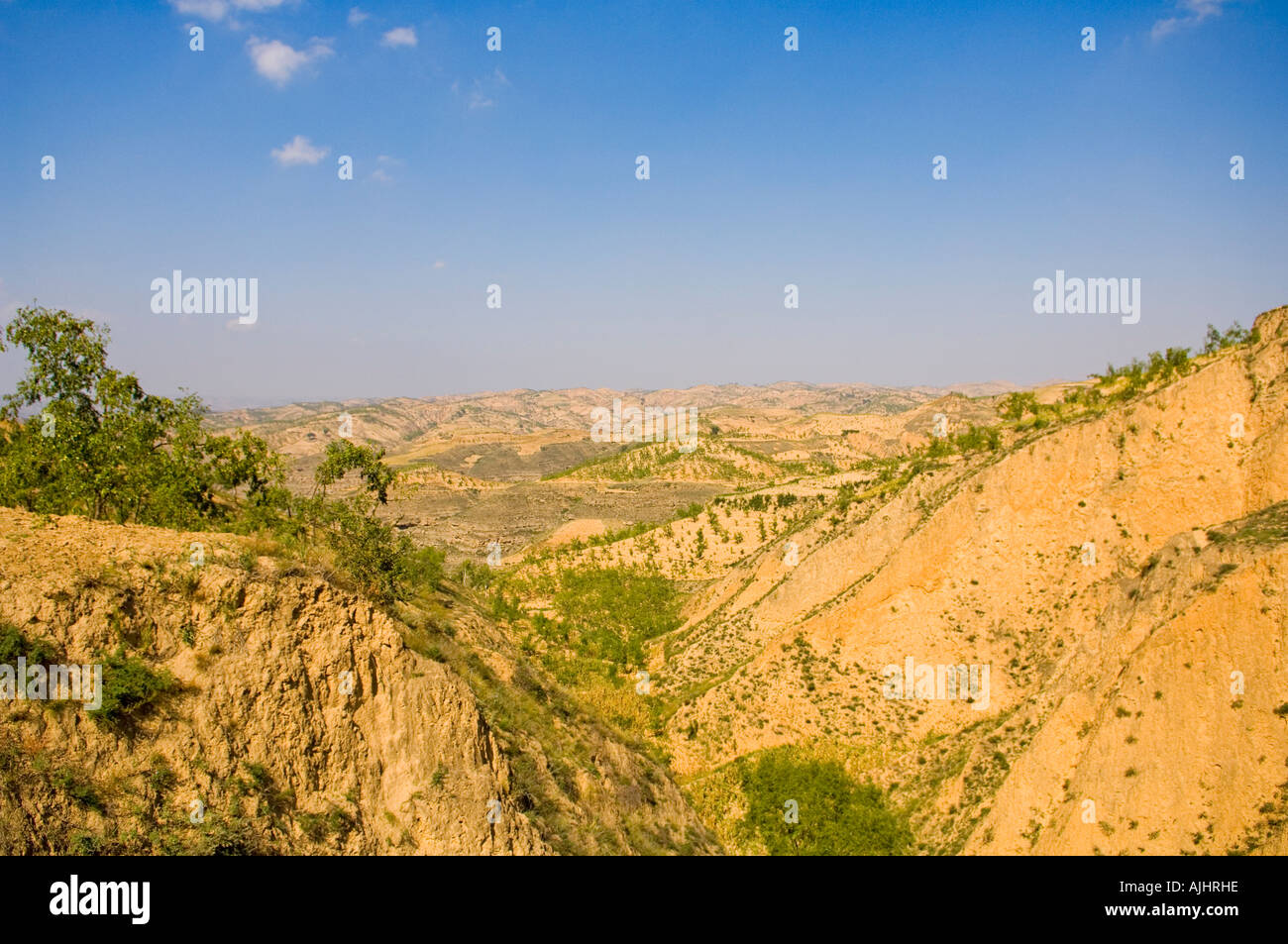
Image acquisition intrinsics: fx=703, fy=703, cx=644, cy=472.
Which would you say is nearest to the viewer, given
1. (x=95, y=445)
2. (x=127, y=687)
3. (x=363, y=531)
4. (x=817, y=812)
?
(x=127, y=687)

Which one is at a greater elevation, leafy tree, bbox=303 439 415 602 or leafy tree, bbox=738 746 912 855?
leafy tree, bbox=303 439 415 602

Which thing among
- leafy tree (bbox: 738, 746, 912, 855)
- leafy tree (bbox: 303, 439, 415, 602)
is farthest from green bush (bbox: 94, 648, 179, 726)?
leafy tree (bbox: 738, 746, 912, 855)

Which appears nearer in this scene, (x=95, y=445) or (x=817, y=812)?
(x=95, y=445)

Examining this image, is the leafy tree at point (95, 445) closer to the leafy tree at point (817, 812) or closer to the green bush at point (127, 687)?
the green bush at point (127, 687)

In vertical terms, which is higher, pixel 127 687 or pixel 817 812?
pixel 127 687

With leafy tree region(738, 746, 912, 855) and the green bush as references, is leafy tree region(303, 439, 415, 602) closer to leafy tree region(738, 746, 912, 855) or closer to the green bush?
the green bush

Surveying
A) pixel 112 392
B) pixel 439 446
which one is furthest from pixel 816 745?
pixel 439 446

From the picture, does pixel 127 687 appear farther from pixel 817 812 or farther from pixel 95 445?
pixel 817 812

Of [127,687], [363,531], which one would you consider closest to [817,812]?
[363,531]

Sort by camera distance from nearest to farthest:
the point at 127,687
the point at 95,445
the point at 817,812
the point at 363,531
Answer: the point at 127,687
the point at 95,445
the point at 363,531
the point at 817,812

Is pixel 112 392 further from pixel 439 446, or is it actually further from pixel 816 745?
pixel 439 446

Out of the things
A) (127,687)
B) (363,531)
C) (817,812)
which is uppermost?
(363,531)
